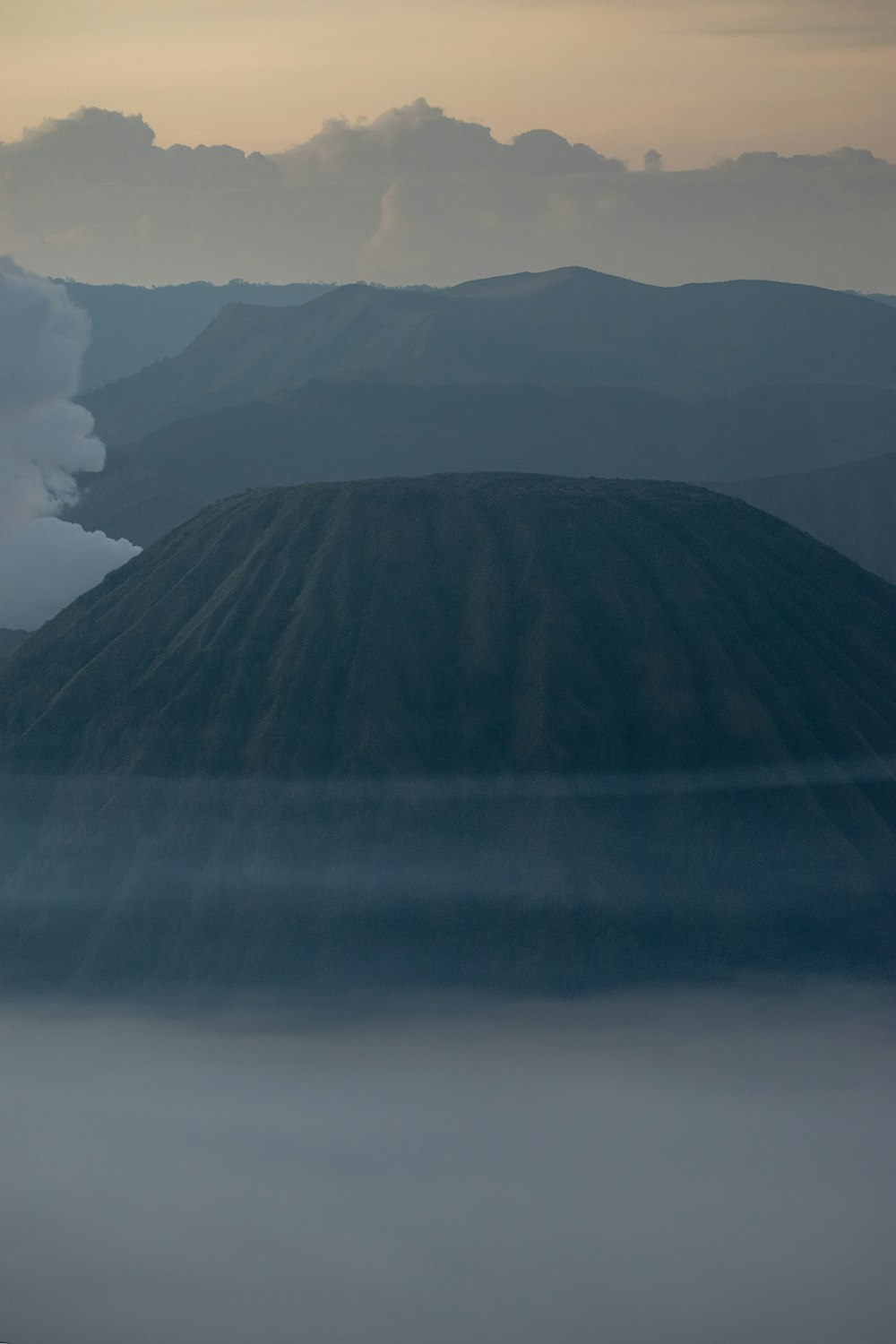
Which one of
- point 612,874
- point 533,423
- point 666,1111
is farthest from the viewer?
point 533,423

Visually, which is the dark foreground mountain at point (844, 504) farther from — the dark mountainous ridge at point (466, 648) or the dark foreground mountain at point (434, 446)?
the dark mountainous ridge at point (466, 648)

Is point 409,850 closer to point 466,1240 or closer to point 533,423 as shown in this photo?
point 466,1240

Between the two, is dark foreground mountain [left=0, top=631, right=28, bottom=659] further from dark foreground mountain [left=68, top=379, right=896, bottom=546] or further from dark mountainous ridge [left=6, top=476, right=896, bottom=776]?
dark foreground mountain [left=68, top=379, right=896, bottom=546]

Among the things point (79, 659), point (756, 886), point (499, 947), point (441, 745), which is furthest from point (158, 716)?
point (756, 886)

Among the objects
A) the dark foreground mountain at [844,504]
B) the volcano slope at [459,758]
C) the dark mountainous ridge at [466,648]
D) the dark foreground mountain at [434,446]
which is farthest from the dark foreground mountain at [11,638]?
the dark foreground mountain at [844,504]

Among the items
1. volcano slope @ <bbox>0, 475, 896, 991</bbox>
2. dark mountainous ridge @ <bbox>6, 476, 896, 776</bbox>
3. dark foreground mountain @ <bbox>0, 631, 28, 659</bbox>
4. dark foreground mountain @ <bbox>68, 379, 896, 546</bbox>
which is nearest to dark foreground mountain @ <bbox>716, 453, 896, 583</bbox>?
dark foreground mountain @ <bbox>68, 379, 896, 546</bbox>

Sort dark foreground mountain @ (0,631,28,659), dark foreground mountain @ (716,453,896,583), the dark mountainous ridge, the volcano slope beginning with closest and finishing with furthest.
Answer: the volcano slope → the dark mountainous ridge → dark foreground mountain @ (0,631,28,659) → dark foreground mountain @ (716,453,896,583)
